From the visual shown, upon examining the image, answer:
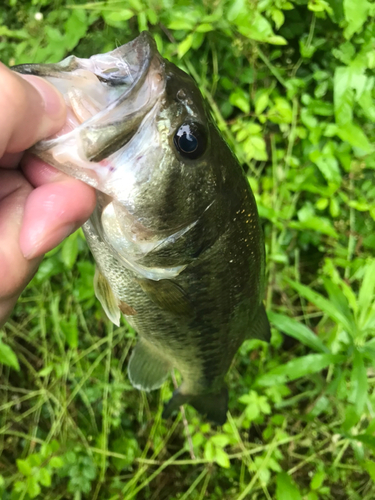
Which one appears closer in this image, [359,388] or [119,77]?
[119,77]

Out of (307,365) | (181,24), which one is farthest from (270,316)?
(181,24)

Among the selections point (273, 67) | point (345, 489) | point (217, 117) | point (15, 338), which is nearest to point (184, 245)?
point (217, 117)

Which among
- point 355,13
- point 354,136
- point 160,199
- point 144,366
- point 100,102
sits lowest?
point 144,366

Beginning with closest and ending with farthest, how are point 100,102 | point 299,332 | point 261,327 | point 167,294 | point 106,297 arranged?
point 100,102 < point 167,294 < point 106,297 < point 261,327 < point 299,332

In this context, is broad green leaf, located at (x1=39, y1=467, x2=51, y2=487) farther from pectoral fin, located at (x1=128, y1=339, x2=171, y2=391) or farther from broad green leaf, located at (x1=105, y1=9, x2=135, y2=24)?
broad green leaf, located at (x1=105, y1=9, x2=135, y2=24)

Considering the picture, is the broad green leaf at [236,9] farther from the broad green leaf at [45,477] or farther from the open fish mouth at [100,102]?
the broad green leaf at [45,477]

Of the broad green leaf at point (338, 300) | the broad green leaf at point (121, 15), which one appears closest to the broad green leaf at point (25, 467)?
the broad green leaf at point (338, 300)

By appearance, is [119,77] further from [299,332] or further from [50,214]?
[299,332]
